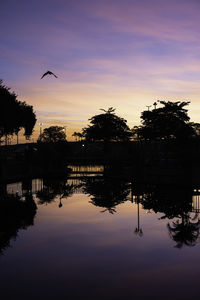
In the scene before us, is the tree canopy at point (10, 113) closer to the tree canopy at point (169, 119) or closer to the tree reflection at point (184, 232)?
the tree canopy at point (169, 119)

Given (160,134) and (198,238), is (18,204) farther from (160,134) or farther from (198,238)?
(160,134)

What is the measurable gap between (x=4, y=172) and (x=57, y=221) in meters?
16.9

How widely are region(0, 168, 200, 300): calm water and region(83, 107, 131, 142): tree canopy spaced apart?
93618mm

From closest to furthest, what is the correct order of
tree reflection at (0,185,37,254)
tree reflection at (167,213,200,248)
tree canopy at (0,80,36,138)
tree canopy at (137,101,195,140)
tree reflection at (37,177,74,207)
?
1. tree reflection at (167,213,200,248)
2. tree reflection at (0,185,37,254)
3. tree reflection at (37,177,74,207)
4. tree canopy at (0,80,36,138)
5. tree canopy at (137,101,195,140)

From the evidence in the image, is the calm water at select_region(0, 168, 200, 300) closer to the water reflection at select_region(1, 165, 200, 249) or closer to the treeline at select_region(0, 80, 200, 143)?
the water reflection at select_region(1, 165, 200, 249)

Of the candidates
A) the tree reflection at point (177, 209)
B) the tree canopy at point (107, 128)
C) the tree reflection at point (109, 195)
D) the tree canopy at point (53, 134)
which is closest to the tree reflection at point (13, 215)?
the tree reflection at point (109, 195)

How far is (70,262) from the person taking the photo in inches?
410

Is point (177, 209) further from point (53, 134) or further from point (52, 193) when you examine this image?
point (53, 134)

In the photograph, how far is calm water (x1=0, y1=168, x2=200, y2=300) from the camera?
27.7 feet

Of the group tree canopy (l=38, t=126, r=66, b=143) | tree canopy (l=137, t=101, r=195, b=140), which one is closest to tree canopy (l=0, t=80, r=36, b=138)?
tree canopy (l=137, t=101, r=195, b=140)

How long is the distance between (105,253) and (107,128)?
103232 mm

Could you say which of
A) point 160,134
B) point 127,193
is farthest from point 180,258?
point 160,134

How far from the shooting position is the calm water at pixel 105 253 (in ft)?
27.7

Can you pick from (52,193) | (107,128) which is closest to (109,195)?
(52,193)
